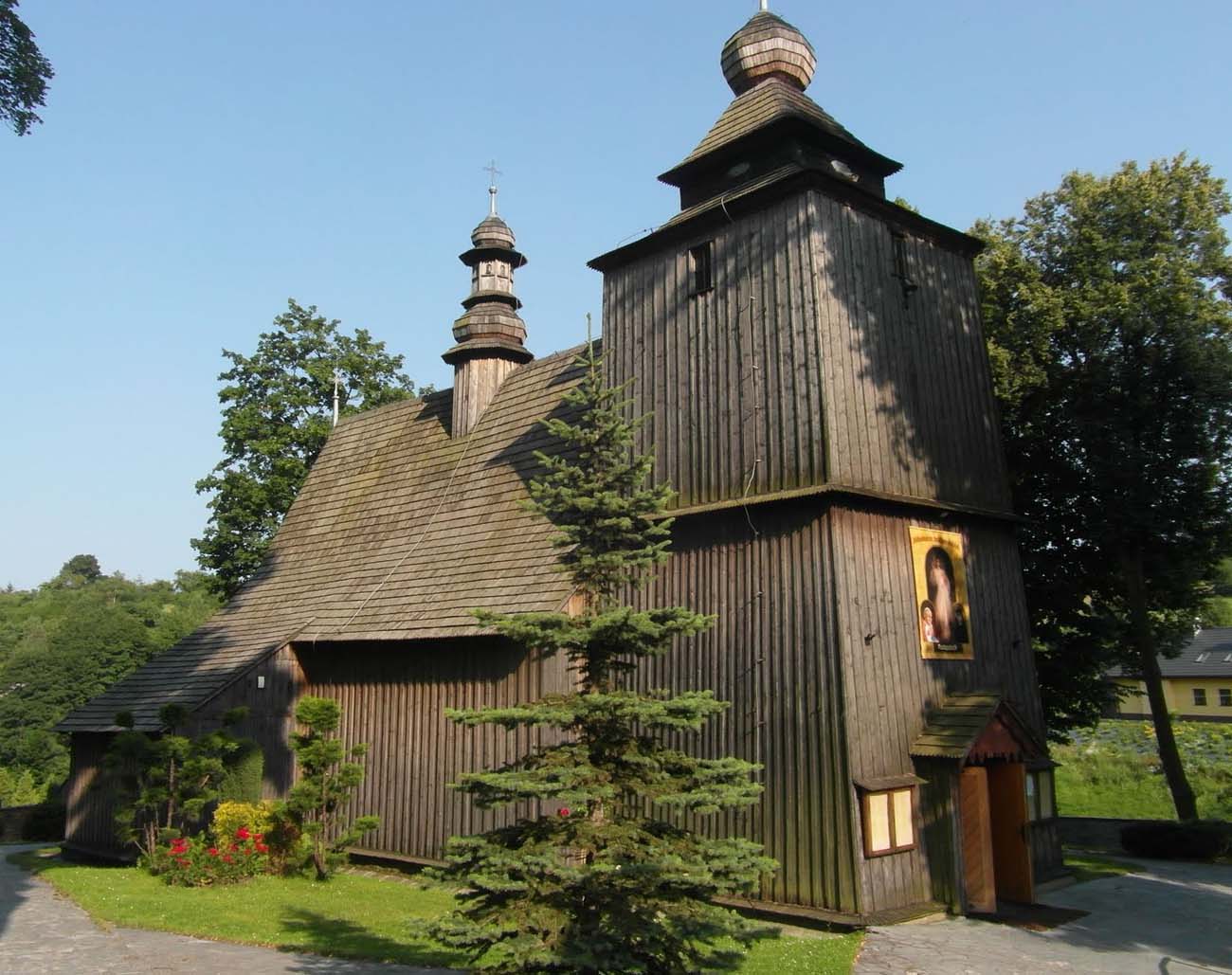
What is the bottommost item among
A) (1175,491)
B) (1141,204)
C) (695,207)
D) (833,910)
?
(833,910)

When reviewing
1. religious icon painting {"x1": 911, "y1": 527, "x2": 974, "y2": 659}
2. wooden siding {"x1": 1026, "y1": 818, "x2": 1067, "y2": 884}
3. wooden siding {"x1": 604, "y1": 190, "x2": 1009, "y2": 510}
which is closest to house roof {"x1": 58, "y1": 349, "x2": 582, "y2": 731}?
wooden siding {"x1": 604, "y1": 190, "x2": 1009, "y2": 510}

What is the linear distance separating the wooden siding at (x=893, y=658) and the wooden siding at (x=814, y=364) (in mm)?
739

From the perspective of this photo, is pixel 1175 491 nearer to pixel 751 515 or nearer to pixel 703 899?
pixel 751 515

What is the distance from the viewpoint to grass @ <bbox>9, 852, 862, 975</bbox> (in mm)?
Result: 10445

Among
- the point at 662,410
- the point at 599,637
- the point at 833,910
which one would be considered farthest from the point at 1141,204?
the point at 599,637

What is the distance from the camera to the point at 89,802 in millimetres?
19844

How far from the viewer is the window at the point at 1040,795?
14664 mm

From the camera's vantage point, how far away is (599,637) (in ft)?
24.6

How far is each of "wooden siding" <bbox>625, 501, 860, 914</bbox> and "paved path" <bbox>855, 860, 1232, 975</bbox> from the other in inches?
45.2

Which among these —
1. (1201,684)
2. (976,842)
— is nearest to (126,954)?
(976,842)

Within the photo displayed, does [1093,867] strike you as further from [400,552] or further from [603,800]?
[400,552]

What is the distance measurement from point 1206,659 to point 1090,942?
44508 millimetres

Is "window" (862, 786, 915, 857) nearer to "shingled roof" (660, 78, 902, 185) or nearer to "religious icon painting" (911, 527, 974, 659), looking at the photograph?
"religious icon painting" (911, 527, 974, 659)

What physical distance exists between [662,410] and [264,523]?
16.9m
